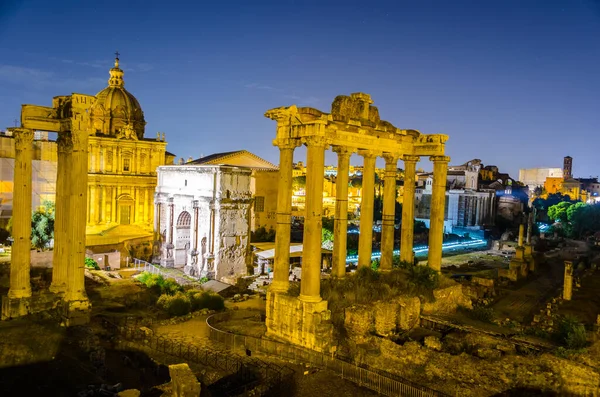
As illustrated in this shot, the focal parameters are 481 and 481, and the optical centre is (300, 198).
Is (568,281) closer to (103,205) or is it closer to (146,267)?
(146,267)

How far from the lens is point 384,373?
12422 millimetres

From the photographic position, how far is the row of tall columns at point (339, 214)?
14.2 m

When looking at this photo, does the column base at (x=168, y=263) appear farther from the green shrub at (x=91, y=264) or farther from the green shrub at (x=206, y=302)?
the green shrub at (x=206, y=302)

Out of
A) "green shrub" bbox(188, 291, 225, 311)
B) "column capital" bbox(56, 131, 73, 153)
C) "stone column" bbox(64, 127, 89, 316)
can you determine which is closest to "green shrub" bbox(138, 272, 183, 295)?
"green shrub" bbox(188, 291, 225, 311)

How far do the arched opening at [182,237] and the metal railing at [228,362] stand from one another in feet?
68.2

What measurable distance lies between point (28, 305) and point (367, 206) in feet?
38.9

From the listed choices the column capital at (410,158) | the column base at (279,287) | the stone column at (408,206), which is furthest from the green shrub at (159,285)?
the column capital at (410,158)

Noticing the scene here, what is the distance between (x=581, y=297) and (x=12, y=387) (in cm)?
2759

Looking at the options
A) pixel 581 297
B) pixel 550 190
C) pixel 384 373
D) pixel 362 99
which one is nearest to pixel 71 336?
pixel 384 373

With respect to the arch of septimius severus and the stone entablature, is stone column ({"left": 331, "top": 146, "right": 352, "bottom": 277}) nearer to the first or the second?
the arch of septimius severus

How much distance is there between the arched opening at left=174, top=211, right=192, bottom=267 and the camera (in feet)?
122

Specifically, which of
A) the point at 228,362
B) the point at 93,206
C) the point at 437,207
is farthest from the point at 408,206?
the point at 93,206

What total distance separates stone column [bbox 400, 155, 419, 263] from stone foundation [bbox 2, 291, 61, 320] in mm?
12803

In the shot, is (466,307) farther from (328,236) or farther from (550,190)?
(550,190)
